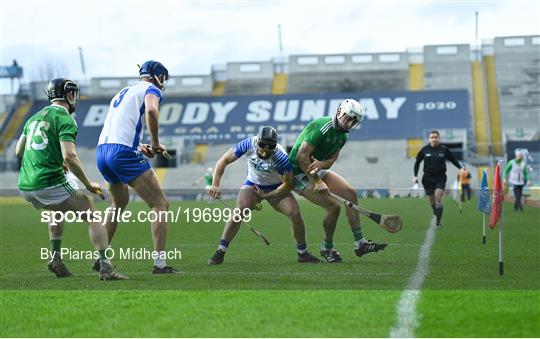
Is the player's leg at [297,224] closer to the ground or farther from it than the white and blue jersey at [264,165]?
closer to the ground

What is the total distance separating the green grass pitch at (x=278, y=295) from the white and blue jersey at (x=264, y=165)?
3.33 ft

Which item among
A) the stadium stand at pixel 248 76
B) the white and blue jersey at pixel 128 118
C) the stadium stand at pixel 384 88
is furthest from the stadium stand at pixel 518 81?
the white and blue jersey at pixel 128 118

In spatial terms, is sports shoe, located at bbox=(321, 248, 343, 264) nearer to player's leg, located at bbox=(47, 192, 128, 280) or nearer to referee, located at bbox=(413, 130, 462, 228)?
player's leg, located at bbox=(47, 192, 128, 280)

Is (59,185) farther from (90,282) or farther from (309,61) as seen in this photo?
→ (309,61)

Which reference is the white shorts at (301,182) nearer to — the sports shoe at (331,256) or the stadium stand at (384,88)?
the sports shoe at (331,256)

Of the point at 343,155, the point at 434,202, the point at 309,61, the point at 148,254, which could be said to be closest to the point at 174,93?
the point at 309,61

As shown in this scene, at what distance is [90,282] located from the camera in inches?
384

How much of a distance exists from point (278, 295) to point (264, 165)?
3.80 m

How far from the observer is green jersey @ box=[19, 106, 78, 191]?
973 cm

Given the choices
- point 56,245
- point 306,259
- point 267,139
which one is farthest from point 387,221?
point 56,245

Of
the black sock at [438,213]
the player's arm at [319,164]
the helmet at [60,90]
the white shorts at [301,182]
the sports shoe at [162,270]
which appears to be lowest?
the sports shoe at [162,270]

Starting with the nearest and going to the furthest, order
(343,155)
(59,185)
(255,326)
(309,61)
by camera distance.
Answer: (255,326) < (59,185) < (343,155) < (309,61)

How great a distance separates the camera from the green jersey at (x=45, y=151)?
9734 millimetres

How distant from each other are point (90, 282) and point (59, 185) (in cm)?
103
